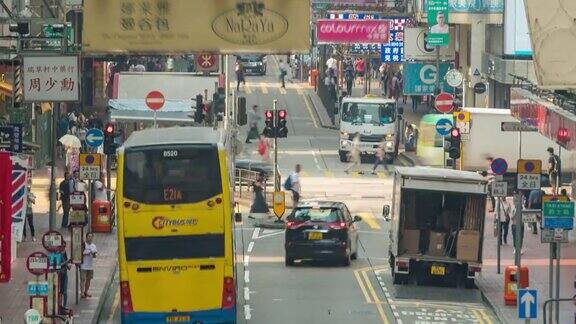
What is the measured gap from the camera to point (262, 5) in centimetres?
3591

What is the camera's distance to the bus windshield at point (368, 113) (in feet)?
221

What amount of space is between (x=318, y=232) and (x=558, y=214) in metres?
10.6

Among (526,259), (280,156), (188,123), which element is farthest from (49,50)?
(280,156)

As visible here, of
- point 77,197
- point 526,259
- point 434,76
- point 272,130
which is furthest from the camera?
point 434,76

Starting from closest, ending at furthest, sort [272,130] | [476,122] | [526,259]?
[526,259], [272,130], [476,122]

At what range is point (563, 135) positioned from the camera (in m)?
37.6

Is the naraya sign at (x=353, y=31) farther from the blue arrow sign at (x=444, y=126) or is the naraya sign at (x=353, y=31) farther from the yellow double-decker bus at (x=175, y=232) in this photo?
the yellow double-decker bus at (x=175, y=232)

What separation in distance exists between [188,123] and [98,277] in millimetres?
19129

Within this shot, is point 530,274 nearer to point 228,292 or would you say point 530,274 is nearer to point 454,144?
point 454,144

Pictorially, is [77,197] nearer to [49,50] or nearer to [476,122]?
[49,50]

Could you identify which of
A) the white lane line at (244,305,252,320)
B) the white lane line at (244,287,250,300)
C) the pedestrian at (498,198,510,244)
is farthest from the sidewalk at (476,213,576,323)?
the white lane line at (244,287,250,300)

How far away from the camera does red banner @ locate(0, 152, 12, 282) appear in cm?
3192

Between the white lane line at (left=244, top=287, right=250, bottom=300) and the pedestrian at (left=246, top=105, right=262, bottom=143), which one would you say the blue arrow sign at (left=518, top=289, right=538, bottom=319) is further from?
the pedestrian at (left=246, top=105, right=262, bottom=143)

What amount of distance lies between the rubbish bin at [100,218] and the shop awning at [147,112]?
10462 mm
